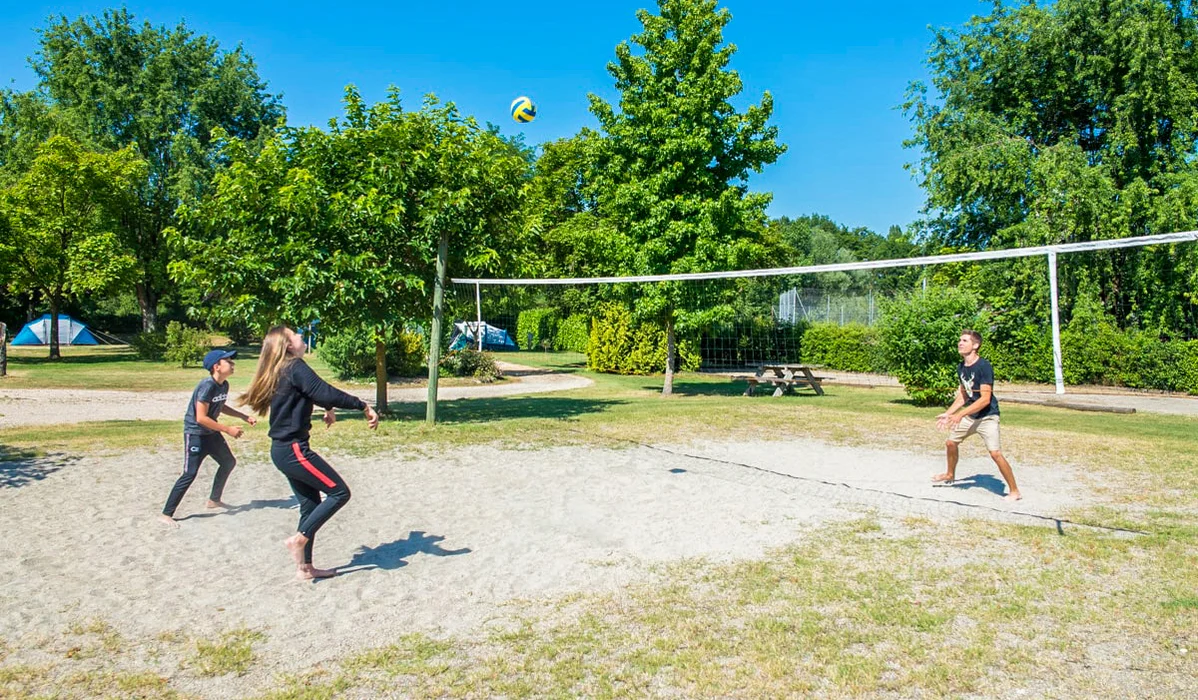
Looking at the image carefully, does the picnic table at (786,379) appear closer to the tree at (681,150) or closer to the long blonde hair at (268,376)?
the tree at (681,150)

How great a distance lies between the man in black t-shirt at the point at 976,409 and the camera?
25.1ft

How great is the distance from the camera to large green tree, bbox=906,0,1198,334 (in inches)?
910

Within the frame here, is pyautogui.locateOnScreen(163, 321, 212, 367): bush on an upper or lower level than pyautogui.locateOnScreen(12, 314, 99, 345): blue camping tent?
lower

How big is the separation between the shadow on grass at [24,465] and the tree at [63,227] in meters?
21.7

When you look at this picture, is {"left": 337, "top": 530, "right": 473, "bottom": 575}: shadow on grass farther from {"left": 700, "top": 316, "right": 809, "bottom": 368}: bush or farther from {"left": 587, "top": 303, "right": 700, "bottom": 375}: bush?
{"left": 700, "top": 316, "right": 809, "bottom": 368}: bush

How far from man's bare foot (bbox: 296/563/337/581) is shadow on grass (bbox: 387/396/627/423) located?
8.08m

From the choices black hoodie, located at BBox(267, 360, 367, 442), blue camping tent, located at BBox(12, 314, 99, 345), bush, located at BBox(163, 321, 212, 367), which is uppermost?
blue camping tent, located at BBox(12, 314, 99, 345)

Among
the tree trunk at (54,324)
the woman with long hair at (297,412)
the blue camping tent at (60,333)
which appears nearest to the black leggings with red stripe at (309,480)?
the woman with long hair at (297,412)

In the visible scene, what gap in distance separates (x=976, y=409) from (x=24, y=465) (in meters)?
10.3

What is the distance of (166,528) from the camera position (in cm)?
645

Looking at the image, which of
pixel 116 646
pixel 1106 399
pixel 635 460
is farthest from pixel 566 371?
pixel 116 646

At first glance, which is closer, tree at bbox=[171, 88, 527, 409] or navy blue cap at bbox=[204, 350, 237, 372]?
navy blue cap at bbox=[204, 350, 237, 372]

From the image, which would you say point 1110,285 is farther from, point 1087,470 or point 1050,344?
point 1087,470

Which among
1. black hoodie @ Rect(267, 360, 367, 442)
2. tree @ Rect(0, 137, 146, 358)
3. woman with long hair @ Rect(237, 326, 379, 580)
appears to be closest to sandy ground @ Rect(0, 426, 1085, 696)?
woman with long hair @ Rect(237, 326, 379, 580)
